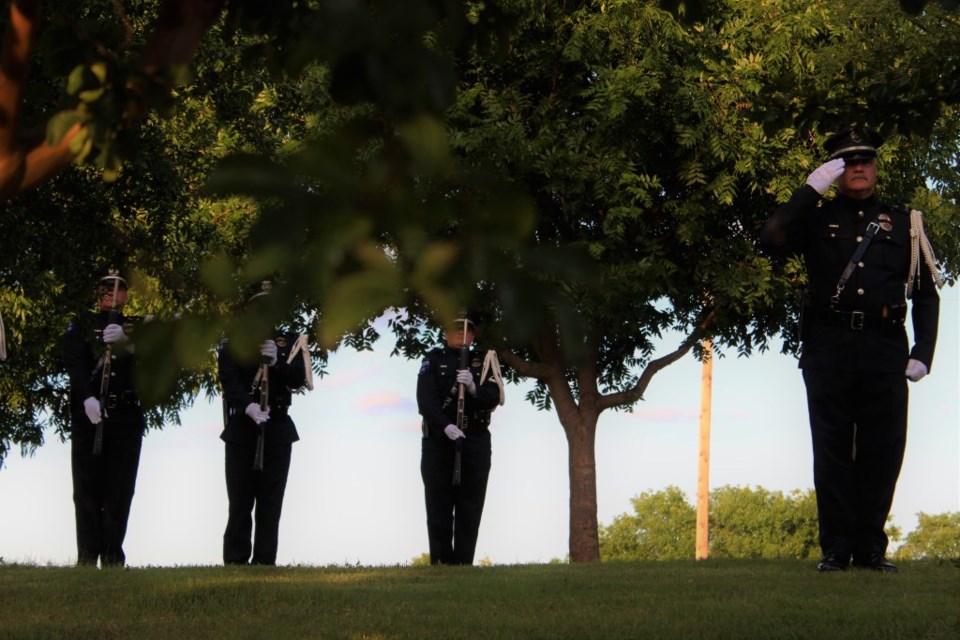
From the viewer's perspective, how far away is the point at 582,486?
68.5 ft

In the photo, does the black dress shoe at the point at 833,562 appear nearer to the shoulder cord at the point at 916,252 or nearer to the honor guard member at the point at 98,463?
the shoulder cord at the point at 916,252

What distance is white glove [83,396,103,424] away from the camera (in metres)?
11.4

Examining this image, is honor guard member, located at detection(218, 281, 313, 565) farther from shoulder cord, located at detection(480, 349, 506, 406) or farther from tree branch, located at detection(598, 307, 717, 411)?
tree branch, located at detection(598, 307, 717, 411)

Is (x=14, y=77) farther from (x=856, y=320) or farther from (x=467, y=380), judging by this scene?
(x=467, y=380)

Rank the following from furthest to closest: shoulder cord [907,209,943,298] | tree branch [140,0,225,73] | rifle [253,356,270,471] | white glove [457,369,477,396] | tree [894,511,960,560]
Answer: tree [894,511,960,560] < white glove [457,369,477,396] < rifle [253,356,270,471] < shoulder cord [907,209,943,298] < tree branch [140,0,225,73]

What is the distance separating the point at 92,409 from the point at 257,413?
138 centimetres

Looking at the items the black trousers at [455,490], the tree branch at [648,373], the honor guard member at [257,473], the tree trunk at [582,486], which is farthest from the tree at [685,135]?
the honor guard member at [257,473]

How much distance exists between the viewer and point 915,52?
1902 cm

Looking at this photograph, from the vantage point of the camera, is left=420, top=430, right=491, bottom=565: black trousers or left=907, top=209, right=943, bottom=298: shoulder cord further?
left=420, top=430, right=491, bottom=565: black trousers

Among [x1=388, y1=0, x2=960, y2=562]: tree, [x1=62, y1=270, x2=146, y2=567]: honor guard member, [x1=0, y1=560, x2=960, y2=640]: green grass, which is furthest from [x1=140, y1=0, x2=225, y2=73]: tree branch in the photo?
[x1=388, y1=0, x2=960, y2=562]: tree

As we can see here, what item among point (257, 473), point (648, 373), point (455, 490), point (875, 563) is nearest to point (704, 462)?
point (648, 373)

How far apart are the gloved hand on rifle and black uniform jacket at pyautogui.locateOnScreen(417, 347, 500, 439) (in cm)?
502

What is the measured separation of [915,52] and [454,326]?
18253 millimetres

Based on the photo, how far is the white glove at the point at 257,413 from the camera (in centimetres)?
1151
